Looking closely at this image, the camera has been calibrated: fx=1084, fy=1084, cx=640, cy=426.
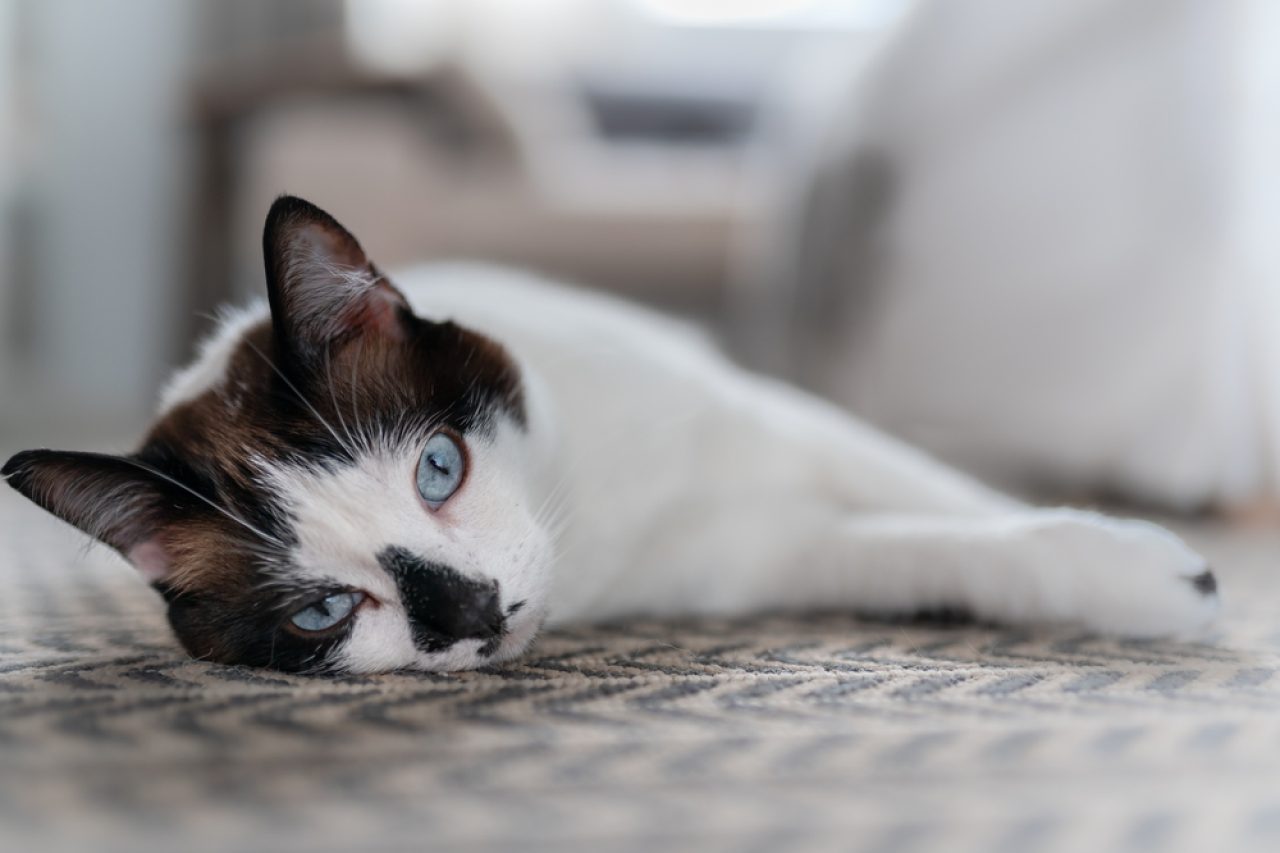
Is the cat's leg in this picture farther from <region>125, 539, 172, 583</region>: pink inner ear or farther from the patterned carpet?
<region>125, 539, 172, 583</region>: pink inner ear

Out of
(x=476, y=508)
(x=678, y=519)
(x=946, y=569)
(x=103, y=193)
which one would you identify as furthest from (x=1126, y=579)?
(x=103, y=193)

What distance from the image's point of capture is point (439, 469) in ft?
3.64

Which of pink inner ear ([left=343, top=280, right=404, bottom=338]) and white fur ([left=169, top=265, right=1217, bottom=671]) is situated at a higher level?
pink inner ear ([left=343, top=280, right=404, bottom=338])

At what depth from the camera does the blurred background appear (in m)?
2.05

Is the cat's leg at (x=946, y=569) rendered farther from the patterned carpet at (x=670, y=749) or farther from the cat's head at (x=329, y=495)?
the cat's head at (x=329, y=495)

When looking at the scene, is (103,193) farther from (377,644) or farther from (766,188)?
(377,644)

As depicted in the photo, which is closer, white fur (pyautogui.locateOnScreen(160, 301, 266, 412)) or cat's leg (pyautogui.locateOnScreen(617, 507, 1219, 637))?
cat's leg (pyautogui.locateOnScreen(617, 507, 1219, 637))

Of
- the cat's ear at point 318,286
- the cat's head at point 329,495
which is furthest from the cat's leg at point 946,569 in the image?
the cat's ear at point 318,286

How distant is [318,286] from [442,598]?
0.37 metres

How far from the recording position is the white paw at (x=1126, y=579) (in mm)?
1169

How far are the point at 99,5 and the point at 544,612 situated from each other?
20.3ft

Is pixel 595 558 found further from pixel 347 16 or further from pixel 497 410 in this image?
pixel 347 16

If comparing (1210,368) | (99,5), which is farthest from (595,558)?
(99,5)

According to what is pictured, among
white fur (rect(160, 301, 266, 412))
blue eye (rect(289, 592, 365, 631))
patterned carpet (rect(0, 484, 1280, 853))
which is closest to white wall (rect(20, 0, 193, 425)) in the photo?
white fur (rect(160, 301, 266, 412))
